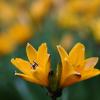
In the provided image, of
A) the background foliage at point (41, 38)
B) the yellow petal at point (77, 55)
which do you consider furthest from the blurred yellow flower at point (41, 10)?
the yellow petal at point (77, 55)

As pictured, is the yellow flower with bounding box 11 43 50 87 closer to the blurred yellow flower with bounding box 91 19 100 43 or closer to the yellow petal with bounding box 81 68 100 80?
the yellow petal with bounding box 81 68 100 80

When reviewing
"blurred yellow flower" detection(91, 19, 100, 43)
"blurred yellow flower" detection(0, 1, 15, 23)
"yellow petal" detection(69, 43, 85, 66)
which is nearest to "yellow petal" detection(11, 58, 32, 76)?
"yellow petal" detection(69, 43, 85, 66)

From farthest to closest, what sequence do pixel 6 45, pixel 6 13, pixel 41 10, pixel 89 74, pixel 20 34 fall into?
pixel 6 13 < pixel 41 10 < pixel 20 34 < pixel 6 45 < pixel 89 74

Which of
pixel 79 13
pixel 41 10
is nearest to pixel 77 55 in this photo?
pixel 41 10

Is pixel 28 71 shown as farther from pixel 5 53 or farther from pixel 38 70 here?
pixel 5 53

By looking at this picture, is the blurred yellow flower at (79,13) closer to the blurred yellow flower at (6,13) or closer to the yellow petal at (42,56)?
the blurred yellow flower at (6,13)

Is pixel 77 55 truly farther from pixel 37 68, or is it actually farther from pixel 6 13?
pixel 6 13

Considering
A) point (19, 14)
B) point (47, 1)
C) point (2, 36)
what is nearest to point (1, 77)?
point (2, 36)

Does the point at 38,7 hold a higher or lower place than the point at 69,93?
higher
